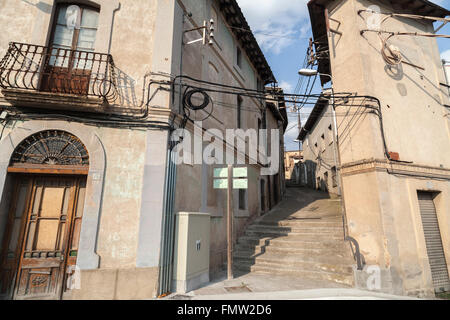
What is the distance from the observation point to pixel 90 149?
5.53 m

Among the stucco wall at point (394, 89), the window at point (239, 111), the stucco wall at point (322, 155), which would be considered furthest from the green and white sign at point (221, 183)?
the stucco wall at point (322, 155)

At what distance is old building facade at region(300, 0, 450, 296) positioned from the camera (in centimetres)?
689

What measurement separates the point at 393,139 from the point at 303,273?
5197 millimetres

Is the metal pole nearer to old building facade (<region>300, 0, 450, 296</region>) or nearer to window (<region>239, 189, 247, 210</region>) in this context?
old building facade (<region>300, 0, 450, 296</region>)

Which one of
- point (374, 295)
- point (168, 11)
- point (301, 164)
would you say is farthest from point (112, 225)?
point (301, 164)

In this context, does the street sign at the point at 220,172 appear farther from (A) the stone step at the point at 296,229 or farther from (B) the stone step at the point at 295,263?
(A) the stone step at the point at 296,229

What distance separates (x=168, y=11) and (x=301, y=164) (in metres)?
22.8

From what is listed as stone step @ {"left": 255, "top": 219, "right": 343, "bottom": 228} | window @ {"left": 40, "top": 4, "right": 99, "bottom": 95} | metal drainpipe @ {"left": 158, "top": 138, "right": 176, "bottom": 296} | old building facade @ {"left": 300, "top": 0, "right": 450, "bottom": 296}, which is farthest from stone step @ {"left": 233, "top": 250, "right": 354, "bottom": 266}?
window @ {"left": 40, "top": 4, "right": 99, "bottom": 95}

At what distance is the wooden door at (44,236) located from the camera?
16.5ft

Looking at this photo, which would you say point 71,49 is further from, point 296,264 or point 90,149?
point 296,264

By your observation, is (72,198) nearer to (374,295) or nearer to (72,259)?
(72,259)

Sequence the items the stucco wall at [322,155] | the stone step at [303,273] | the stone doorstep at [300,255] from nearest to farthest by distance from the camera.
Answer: the stone step at [303,273] < the stone doorstep at [300,255] < the stucco wall at [322,155]

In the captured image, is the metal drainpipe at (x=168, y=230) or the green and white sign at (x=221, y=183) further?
the green and white sign at (x=221, y=183)

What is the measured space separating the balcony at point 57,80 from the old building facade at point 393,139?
6898 millimetres
